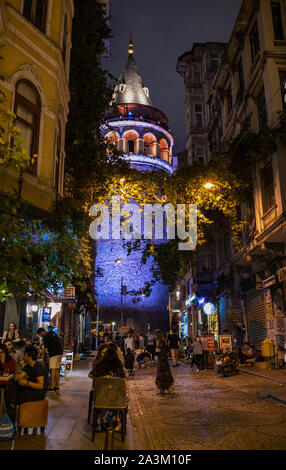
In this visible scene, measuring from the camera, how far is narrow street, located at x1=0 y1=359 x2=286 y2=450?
5770mm

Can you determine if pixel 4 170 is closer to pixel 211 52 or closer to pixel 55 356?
pixel 55 356

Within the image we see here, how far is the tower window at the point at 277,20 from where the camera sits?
60.5 ft

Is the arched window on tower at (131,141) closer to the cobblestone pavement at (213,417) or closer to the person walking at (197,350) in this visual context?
the person walking at (197,350)

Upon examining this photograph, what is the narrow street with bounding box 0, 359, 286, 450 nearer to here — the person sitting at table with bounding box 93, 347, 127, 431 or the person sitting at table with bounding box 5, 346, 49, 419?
the person sitting at table with bounding box 93, 347, 127, 431

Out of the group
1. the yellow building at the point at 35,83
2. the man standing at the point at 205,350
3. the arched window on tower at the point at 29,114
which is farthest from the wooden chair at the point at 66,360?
the arched window on tower at the point at 29,114

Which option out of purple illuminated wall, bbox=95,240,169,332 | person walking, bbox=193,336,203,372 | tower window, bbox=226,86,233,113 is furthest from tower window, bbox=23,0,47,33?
purple illuminated wall, bbox=95,240,169,332

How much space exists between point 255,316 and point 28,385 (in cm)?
1671

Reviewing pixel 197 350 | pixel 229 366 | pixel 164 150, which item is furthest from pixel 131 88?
pixel 229 366

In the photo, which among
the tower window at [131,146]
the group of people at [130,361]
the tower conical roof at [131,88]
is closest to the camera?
the group of people at [130,361]

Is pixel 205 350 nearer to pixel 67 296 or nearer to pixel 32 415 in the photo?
pixel 67 296

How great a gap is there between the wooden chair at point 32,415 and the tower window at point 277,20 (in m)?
18.9

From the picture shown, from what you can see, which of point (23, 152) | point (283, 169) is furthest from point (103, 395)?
point (283, 169)

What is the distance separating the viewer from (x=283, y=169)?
15969 millimetres

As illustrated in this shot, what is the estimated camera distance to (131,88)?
62688 millimetres
